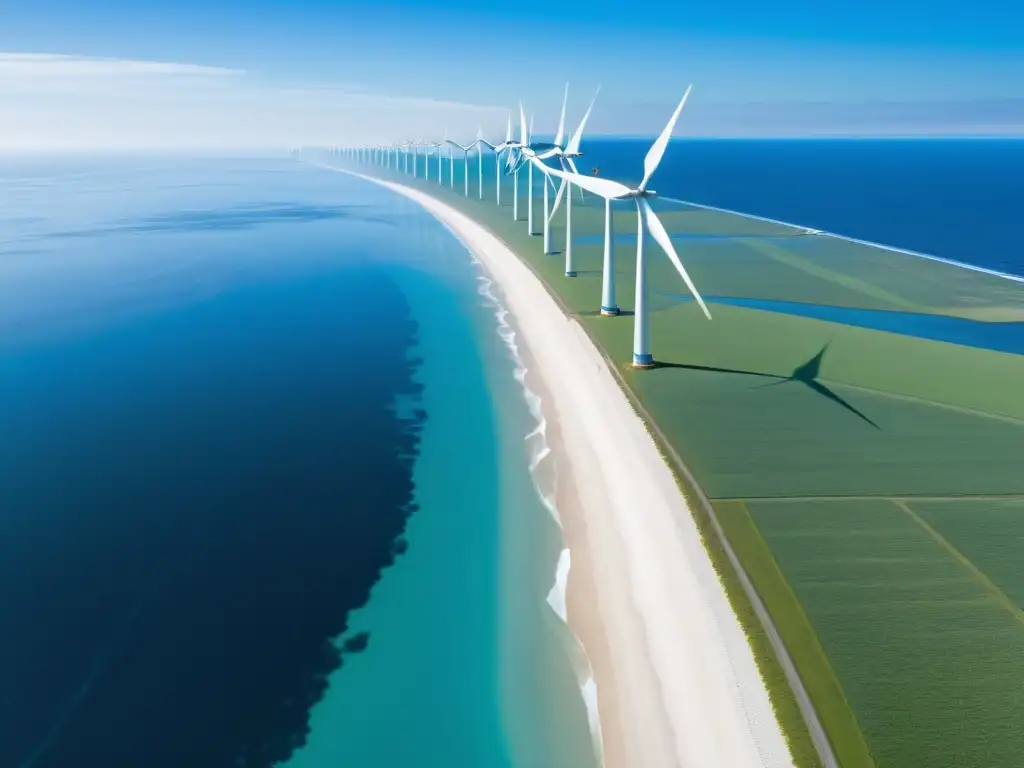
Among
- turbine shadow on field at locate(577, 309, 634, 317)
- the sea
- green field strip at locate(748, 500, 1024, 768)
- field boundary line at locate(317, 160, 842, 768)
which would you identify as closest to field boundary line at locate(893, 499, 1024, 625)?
green field strip at locate(748, 500, 1024, 768)

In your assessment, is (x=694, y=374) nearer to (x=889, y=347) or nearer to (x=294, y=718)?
(x=889, y=347)

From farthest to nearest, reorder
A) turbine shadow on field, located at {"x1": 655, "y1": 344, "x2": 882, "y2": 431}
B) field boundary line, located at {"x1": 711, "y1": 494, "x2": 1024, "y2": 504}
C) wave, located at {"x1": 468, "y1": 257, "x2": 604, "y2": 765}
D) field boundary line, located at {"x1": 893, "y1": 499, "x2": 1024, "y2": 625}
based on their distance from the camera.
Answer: turbine shadow on field, located at {"x1": 655, "y1": 344, "x2": 882, "y2": 431} < field boundary line, located at {"x1": 711, "y1": 494, "x2": 1024, "y2": 504} < field boundary line, located at {"x1": 893, "y1": 499, "x2": 1024, "y2": 625} < wave, located at {"x1": 468, "y1": 257, "x2": 604, "y2": 765}

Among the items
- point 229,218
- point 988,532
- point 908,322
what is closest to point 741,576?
point 988,532

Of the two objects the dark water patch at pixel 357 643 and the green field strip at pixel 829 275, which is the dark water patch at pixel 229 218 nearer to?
the green field strip at pixel 829 275

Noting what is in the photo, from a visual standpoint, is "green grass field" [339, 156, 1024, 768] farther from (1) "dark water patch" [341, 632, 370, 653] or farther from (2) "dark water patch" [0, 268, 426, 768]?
(2) "dark water patch" [0, 268, 426, 768]

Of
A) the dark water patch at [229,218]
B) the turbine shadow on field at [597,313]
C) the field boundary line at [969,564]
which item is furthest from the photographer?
the dark water patch at [229,218]

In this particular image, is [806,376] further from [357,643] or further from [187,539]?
[187,539]

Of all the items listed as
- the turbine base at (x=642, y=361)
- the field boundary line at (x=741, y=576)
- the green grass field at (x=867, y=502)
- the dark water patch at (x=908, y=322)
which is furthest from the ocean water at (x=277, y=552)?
the dark water patch at (x=908, y=322)
